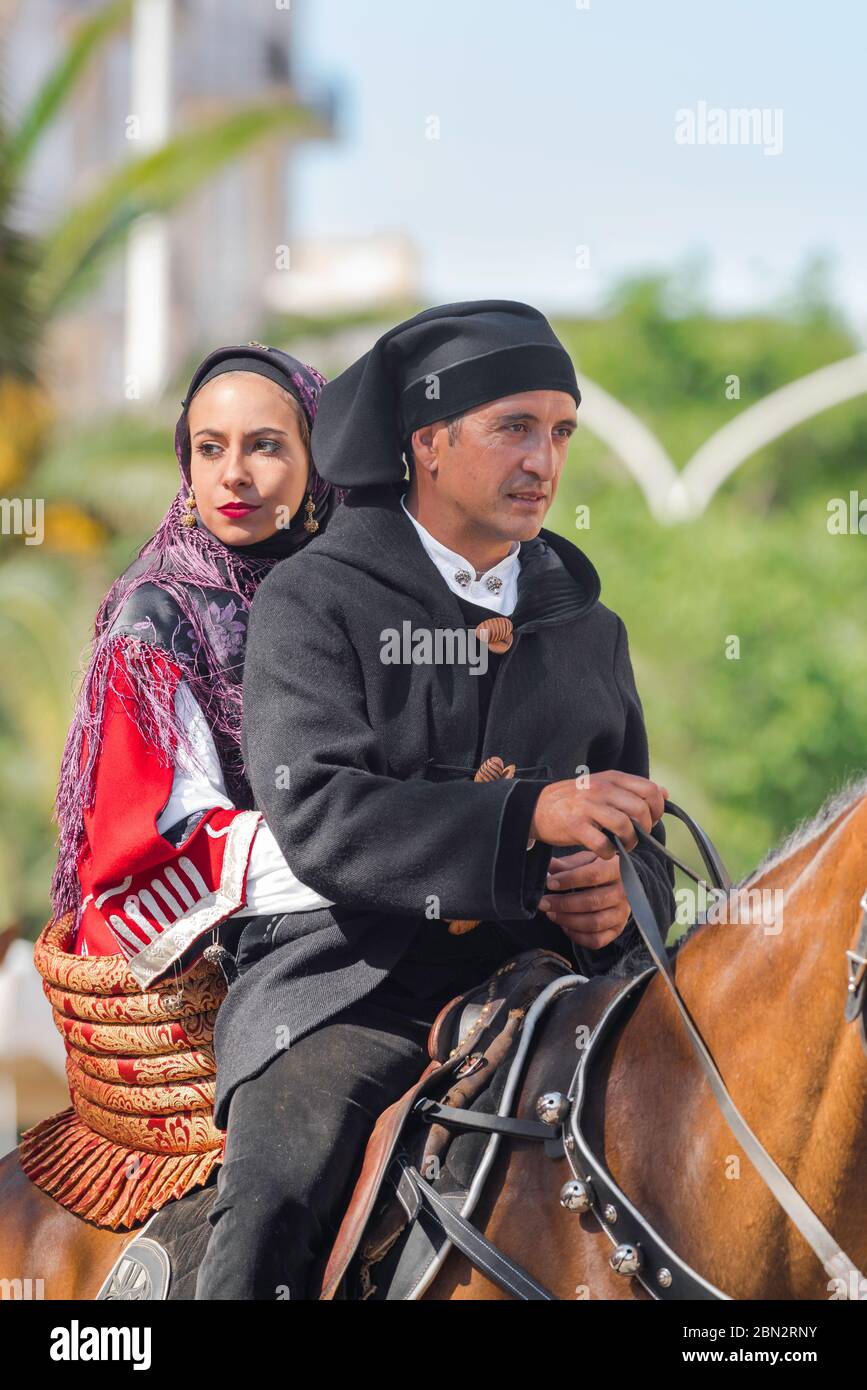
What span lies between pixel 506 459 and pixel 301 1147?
145cm

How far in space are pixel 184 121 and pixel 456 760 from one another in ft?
129

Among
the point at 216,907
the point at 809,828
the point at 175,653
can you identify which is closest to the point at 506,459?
the point at 175,653

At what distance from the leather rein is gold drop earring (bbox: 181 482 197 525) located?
148 centimetres

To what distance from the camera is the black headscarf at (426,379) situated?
3.94m

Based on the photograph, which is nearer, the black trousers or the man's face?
the black trousers

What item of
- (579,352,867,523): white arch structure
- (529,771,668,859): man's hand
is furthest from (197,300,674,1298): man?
(579,352,867,523): white arch structure

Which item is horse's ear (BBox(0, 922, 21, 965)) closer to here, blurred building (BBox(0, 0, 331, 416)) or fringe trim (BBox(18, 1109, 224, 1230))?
fringe trim (BBox(18, 1109, 224, 1230))

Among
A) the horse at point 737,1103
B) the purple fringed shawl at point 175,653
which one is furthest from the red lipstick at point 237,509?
the horse at point 737,1103

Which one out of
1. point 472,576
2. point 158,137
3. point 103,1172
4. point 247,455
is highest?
point 158,137

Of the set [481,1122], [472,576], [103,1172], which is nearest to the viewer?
[481,1122]

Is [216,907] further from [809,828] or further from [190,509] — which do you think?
[809,828]

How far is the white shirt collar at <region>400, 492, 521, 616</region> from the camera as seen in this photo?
4.11m

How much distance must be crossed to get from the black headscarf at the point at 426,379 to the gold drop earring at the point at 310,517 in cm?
47

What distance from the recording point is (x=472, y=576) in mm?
4113
